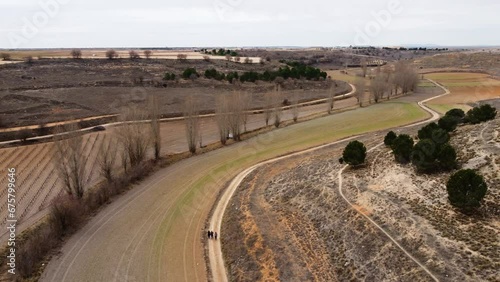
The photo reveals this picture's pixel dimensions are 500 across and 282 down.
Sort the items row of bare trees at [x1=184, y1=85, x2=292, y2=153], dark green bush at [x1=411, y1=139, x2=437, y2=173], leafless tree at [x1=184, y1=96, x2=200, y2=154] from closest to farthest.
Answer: dark green bush at [x1=411, y1=139, x2=437, y2=173] → leafless tree at [x1=184, y1=96, x2=200, y2=154] → row of bare trees at [x1=184, y1=85, x2=292, y2=153]

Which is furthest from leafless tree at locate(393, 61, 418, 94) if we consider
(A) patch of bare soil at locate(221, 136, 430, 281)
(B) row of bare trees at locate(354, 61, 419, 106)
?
(A) patch of bare soil at locate(221, 136, 430, 281)

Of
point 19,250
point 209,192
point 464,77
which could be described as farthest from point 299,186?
point 464,77

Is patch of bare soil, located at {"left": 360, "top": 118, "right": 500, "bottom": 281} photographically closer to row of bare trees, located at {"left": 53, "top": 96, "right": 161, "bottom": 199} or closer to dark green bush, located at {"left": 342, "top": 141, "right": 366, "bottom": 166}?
dark green bush, located at {"left": 342, "top": 141, "right": 366, "bottom": 166}

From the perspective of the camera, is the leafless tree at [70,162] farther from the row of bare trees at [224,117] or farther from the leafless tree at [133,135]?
the row of bare trees at [224,117]

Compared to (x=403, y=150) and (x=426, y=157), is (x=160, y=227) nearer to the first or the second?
(x=403, y=150)

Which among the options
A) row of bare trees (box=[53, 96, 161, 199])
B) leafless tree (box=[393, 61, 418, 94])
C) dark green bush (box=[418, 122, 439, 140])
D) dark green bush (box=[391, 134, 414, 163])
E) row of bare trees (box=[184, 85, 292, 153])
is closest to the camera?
dark green bush (box=[391, 134, 414, 163])

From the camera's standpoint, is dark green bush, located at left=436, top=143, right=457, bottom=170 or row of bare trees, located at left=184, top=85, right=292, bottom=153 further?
row of bare trees, located at left=184, top=85, right=292, bottom=153

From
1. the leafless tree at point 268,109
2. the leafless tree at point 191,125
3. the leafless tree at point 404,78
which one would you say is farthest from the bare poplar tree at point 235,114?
the leafless tree at point 404,78

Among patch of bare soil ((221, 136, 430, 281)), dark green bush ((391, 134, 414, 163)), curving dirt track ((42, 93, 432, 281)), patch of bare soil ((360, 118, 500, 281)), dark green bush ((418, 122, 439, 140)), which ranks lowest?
curving dirt track ((42, 93, 432, 281))
